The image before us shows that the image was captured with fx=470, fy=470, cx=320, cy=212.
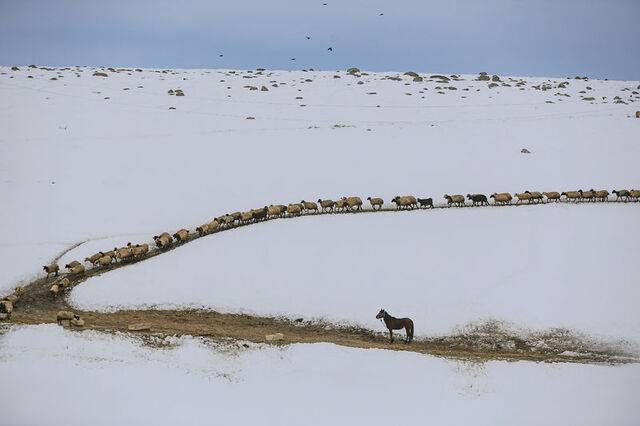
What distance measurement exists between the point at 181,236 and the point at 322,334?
38.3 ft

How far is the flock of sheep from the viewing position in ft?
81.2

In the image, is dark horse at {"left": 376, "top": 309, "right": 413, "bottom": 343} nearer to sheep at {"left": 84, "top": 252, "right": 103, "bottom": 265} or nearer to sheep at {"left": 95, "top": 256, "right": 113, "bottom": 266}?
sheep at {"left": 95, "top": 256, "right": 113, "bottom": 266}

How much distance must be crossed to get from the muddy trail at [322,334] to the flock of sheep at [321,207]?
14.8ft

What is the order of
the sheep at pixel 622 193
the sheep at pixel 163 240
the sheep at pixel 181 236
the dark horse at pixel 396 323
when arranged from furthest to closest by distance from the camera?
the sheep at pixel 622 193, the sheep at pixel 181 236, the sheep at pixel 163 240, the dark horse at pixel 396 323

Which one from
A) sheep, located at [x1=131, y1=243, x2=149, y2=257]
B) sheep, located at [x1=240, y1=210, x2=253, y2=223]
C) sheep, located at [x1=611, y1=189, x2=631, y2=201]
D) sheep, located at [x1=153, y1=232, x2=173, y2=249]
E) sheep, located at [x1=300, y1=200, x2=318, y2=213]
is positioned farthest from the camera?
sheep, located at [x1=611, y1=189, x2=631, y2=201]

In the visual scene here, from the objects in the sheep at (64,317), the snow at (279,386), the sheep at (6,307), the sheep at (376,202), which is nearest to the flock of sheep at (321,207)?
the sheep at (376,202)

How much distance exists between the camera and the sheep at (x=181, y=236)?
26.4 m

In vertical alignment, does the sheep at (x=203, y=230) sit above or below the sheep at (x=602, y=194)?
below

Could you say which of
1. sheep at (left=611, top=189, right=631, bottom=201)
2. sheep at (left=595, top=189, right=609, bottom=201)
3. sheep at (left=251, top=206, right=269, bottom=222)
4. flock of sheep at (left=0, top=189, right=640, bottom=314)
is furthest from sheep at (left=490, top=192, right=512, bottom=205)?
sheep at (left=251, top=206, right=269, bottom=222)

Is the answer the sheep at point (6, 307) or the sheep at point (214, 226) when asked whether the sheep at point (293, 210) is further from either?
the sheep at point (6, 307)

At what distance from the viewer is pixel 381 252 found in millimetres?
25109

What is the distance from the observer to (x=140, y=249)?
2475 centimetres

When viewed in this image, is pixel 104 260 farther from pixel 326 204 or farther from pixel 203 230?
pixel 326 204

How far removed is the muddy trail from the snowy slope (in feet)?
14.9
